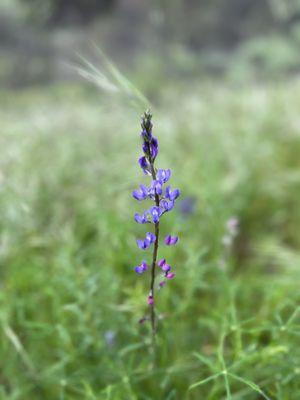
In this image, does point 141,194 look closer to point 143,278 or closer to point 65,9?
point 143,278

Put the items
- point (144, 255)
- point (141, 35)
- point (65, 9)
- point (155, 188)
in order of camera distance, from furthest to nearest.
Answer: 1. point (141, 35)
2. point (65, 9)
3. point (144, 255)
4. point (155, 188)

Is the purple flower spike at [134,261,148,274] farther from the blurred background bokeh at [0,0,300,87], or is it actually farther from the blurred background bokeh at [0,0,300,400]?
the blurred background bokeh at [0,0,300,87]

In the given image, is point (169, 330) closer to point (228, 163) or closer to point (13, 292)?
point (13, 292)

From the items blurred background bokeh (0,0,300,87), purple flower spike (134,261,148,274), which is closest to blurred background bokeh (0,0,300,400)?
purple flower spike (134,261,148,274)

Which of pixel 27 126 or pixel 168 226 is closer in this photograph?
pixel 168 226

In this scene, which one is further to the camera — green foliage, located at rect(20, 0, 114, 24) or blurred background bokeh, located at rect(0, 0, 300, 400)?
green foliage, located at rect(20, 0, 114, 24)

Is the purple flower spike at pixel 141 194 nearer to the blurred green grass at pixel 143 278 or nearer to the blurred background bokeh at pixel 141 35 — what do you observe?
the blurred green grass at pixel 143 278

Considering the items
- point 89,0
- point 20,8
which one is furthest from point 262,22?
point 20,8

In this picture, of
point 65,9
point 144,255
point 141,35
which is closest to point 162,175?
point 144,255
